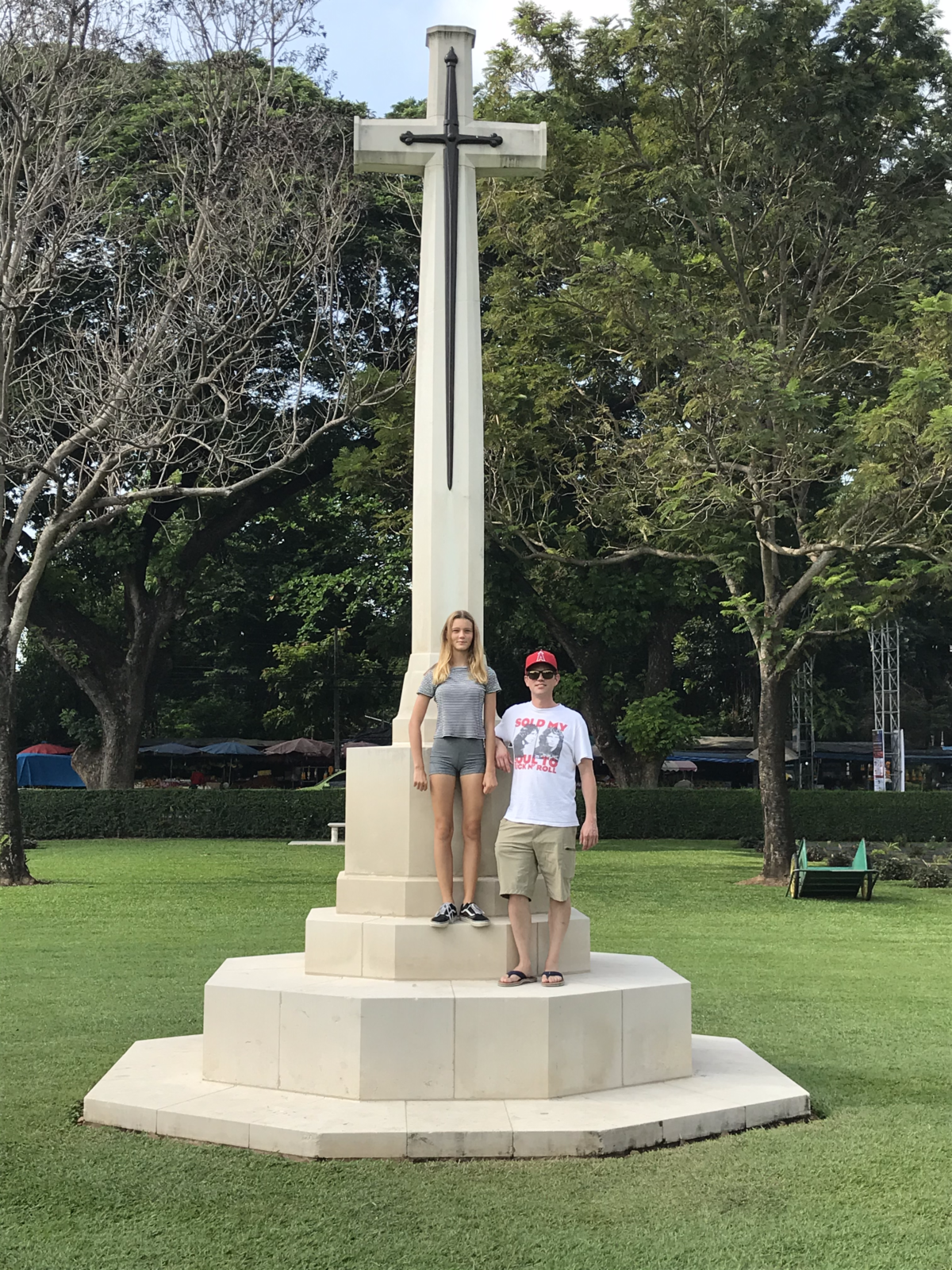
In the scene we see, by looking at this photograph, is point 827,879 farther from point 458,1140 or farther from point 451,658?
point 458,1140

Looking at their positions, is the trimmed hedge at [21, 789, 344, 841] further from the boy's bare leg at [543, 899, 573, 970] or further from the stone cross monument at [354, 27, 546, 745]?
the boy's bare leg at [543, 899, 573, 970]

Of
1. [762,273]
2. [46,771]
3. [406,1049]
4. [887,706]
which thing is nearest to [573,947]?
[406,1049]

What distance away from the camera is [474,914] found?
7270 millimetres

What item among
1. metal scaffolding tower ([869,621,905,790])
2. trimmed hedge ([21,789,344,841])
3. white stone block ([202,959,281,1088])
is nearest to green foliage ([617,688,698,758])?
trimmed hedge ([21,789,344,841])

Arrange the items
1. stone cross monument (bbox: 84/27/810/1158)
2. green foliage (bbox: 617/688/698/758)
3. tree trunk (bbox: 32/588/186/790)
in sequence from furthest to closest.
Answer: tree trunk (bbox: 32/588/186/790), green foliage (bbox: 617/688/698/758), stone cross monument (bbox: 84/27/810/1158)

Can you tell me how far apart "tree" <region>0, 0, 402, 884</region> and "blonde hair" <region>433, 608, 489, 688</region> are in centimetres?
1236

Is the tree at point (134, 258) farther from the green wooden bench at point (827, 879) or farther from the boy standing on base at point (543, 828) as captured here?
the boy standing on base at point (543, 828)

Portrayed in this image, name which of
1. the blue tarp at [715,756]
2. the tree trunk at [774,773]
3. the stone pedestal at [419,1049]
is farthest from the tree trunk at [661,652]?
the stone pedestal at [419,1049]

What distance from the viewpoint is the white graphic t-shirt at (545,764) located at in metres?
7.15

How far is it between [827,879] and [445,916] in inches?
545

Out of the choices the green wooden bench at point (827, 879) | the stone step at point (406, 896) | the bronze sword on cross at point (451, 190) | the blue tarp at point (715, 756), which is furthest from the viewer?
the blue tarp at point (715, 756)

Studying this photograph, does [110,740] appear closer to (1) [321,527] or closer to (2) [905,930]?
(1) [321,527]

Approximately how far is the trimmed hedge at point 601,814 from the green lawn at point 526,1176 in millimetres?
19230

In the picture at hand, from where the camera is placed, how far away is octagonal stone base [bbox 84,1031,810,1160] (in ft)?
19.5
